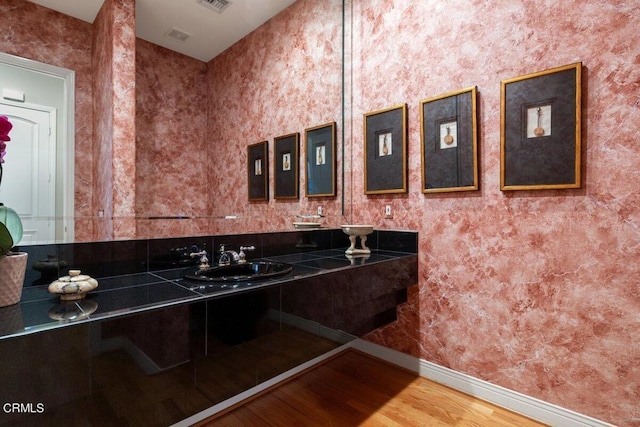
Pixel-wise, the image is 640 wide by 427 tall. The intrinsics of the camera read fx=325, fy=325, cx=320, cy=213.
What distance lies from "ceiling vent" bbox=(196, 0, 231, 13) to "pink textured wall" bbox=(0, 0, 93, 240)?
743 mm

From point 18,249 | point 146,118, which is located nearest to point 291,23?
point 146,118

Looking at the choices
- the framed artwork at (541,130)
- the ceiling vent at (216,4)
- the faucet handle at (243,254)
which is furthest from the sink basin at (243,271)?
the ceiling vent at (216,4)

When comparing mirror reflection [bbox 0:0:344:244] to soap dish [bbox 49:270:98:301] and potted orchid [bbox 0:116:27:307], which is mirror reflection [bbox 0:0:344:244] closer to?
potted orchid [bbox 0:116:27:307]

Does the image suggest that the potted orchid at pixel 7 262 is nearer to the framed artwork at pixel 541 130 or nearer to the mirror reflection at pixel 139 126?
the mirror reflection at pixel 139 126

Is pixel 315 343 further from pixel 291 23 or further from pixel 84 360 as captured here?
pixel 291 23

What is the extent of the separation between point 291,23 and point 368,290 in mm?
2115

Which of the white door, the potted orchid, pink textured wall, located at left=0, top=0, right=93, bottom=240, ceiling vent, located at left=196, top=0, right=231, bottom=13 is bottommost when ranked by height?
the potted orchid

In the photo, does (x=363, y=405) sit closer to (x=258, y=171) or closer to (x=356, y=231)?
(x=356, y=231)

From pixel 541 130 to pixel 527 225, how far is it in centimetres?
53

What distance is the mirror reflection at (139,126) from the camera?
1.25 meters

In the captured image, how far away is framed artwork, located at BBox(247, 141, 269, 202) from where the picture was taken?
7.14 feet

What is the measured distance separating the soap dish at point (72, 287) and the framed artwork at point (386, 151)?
6.36ft

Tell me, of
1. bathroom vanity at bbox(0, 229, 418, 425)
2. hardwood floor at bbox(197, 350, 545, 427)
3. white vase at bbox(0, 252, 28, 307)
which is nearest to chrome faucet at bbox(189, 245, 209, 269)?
bathroom vanity at bbox(0, 229, 418, 425)

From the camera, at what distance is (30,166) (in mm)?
1221
